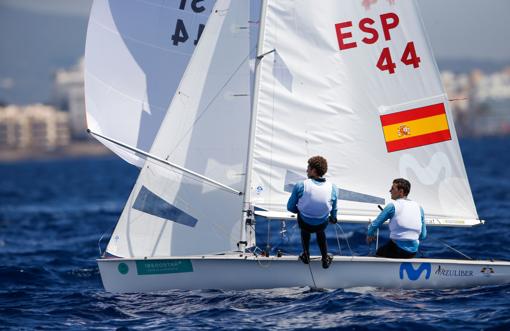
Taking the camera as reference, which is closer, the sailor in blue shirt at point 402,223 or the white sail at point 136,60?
the sailor in blue shirt at point 402,223

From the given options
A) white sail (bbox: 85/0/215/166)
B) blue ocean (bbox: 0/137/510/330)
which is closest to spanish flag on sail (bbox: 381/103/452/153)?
blue ocean (bbox: 0/137/510/330)

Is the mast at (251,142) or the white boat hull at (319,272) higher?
the mast at (251,142)

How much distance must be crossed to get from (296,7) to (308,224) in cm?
247

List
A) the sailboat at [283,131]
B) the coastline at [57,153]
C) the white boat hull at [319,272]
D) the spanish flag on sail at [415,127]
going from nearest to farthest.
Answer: the white boat hull at [319,272] → the sailboat at [283,131] → the spanish flag on sail at [415,127] → the coastline at [57,153]

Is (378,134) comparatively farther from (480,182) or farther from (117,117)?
(480,182)

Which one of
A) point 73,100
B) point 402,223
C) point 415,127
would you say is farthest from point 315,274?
point 73,100

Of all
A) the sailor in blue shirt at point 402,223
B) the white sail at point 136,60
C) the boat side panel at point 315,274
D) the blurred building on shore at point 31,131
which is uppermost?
the blurred building on shore at point 31,131

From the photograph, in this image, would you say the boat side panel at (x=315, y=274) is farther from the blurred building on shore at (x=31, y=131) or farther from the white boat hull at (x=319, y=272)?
the blurred building on shore at (x=31, y=131)

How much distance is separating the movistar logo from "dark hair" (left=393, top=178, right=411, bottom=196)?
2.57ft

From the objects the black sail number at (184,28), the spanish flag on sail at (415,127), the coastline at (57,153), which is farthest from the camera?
the coastline at (57,153)

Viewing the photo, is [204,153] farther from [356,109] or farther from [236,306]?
[236,306]

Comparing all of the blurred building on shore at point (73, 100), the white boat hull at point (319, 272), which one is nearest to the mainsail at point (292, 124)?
the white boat hull at point (319, 272)

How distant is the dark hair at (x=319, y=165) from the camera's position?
33.7ft

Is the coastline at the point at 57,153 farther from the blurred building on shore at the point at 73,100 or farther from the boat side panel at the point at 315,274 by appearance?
the boat side panel at the point at 315,274
